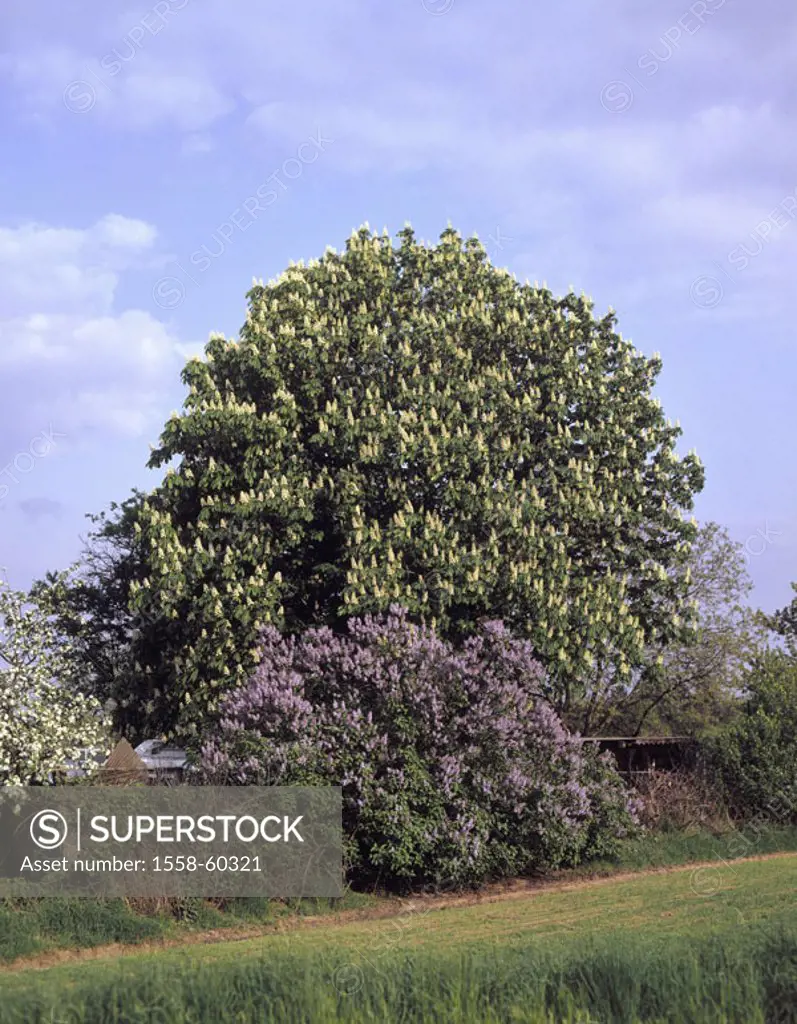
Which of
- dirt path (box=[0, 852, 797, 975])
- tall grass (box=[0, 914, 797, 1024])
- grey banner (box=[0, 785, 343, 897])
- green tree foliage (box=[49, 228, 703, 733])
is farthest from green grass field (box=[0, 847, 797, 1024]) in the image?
green tree foliage (box=[49, 228, 703, 733])

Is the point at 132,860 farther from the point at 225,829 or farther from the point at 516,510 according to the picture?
the point at 516,510

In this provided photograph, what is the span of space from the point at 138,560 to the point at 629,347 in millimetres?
14591

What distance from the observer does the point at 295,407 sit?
23.9 metres

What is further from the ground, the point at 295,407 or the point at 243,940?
the point at 295,407

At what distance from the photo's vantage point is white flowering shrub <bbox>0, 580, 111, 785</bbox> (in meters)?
19.9

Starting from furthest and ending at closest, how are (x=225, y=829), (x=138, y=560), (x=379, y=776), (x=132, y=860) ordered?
(x=138, y=560) → (x=379, y=776) → (x=225, y=829) → (x=132, y=860)

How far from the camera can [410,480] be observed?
2369 centimetres

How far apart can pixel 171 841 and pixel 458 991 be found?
36.8 ft

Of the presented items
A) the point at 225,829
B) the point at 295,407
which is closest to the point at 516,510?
the point at 295,407

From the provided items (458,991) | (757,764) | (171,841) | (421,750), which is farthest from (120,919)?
(757,764)

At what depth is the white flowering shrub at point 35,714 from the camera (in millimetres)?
19906

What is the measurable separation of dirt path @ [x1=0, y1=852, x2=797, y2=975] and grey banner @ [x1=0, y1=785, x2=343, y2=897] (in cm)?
78

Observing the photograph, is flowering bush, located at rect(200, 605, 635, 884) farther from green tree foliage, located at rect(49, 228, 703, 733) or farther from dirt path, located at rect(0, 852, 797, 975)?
green tree foliage, located at rect(49, 228, 703, 733)

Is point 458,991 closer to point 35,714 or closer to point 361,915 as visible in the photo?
point 361,915
